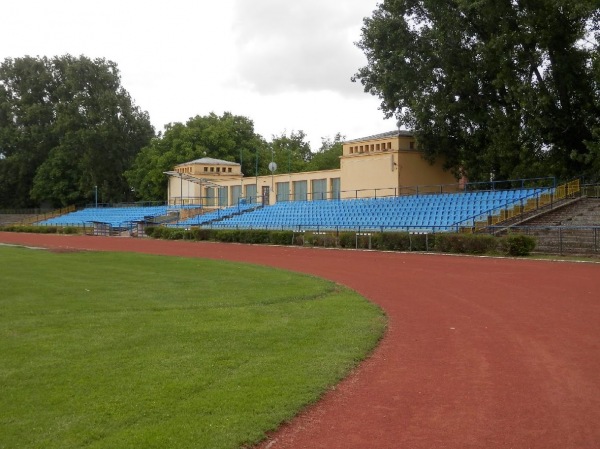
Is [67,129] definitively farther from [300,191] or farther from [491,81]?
[491,81]

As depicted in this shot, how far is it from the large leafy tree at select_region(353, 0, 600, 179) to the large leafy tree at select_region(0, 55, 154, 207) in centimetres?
4719

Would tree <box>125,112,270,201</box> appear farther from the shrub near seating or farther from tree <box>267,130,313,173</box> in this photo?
the shrub near seating

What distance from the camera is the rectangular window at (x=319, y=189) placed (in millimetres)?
51406

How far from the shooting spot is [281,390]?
22.0 feet

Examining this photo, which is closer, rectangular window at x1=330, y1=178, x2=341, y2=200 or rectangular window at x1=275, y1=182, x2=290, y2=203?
rectangular window at x1=330, y1=178, x2=341, y2=200

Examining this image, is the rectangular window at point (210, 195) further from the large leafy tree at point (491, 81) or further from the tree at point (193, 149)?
the large leafy tree at point (491, 81)

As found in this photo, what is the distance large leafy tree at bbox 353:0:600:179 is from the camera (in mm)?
33312

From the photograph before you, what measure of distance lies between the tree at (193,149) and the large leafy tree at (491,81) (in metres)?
34.8

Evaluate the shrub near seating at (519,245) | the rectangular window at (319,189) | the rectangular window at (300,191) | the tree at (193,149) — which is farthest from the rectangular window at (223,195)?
the shrub near seating at (519,245)

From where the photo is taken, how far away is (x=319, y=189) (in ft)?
171

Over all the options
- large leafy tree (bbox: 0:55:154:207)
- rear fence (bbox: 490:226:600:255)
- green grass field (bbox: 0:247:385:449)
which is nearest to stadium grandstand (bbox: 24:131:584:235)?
rear fence (bbox: 490:226:600:255)

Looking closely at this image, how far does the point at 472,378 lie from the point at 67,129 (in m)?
80.7

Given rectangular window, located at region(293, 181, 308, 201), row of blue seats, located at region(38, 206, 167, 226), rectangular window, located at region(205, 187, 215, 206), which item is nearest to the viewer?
rectangular window, located at region(293, 181, 308, 201)

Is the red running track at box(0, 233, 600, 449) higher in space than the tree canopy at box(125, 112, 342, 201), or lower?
lower
